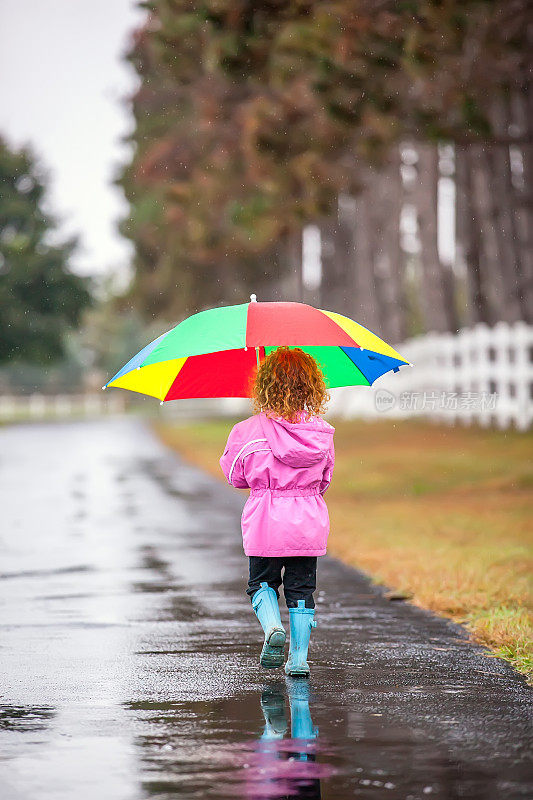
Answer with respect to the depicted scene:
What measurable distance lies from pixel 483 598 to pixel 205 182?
28555mm

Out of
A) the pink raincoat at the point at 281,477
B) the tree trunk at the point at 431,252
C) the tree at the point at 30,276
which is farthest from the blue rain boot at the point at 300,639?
the tree at the point at 30,276

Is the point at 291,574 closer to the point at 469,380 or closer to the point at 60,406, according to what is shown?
the point at 469,380

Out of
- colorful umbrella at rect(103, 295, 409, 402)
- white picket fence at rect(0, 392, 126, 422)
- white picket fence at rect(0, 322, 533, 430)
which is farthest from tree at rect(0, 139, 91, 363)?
colorful umbrella at rect(103, 295, 409, 402)

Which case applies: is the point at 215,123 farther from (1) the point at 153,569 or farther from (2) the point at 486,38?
(1) the point at 153,569

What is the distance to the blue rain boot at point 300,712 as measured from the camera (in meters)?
6.36

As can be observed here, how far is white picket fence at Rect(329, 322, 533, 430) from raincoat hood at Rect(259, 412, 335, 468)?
20.4m

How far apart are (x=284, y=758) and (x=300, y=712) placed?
34.7 inches

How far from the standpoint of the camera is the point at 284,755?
5.98 m

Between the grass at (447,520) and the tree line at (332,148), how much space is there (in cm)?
480

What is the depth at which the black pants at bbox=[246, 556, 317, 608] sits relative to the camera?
7.81 meters

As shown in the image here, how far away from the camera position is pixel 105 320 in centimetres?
13812

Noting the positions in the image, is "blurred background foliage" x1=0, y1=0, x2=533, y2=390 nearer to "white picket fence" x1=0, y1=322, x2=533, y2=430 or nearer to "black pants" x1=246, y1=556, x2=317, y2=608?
"white picket fence" x1=0, y1=322, x2=533, y2=430

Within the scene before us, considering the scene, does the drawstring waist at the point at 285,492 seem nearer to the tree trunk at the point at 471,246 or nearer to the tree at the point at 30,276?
the tree trunk at the point at 471,246

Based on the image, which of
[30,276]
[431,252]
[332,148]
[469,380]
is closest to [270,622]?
[332,148]
